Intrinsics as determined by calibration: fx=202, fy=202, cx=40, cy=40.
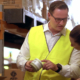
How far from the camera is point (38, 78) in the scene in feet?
6.31

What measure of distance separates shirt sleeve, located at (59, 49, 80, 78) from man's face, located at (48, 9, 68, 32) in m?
0.28

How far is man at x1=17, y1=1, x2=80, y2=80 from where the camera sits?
1848 millimetres

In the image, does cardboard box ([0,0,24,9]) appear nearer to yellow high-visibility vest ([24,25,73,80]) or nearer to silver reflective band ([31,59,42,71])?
yellow high-visibility vest ([24,25,73,80])

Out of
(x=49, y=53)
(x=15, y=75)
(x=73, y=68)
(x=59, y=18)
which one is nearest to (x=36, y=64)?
(x=49, y=53)

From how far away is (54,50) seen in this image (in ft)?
6.29

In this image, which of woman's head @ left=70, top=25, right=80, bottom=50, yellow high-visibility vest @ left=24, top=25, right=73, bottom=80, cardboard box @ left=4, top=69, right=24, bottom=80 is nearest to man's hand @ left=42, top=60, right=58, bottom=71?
yellow high-visibility vest @ left=24, top=25, right=73, bottom=80

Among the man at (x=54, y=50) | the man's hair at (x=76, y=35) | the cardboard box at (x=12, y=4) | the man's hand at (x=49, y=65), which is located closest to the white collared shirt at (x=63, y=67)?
the man at (x=54, y=50)

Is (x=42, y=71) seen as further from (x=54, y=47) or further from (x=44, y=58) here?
(x=54, y=47)

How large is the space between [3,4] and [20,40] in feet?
3.71

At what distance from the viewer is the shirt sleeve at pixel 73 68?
1833mm

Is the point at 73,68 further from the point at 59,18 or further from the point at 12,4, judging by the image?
the point at 12,4

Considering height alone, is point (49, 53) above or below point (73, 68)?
above

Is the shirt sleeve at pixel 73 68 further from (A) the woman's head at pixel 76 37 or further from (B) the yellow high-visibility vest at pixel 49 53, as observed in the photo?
(A) the woman's head at pixel 76 37

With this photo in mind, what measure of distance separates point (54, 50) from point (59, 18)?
306mm
